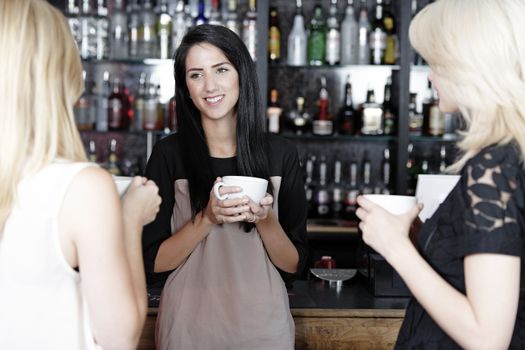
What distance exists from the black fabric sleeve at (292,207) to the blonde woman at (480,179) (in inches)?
27.5

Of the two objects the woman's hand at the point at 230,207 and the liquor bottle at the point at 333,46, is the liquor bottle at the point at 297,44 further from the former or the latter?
the woman's hand at the point at 230,207

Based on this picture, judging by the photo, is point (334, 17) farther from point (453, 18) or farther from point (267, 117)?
point (453, 18)

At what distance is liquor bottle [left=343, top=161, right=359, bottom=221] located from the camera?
11.3ft

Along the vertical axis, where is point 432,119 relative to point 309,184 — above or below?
above

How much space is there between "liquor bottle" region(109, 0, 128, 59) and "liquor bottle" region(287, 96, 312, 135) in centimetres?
89

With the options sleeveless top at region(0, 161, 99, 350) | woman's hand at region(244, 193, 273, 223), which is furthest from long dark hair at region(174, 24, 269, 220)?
sleeveless top at region(0, 161, 99, 350)

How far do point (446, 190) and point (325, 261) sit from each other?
2.88 feet

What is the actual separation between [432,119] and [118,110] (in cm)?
158

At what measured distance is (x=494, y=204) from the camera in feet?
3.10

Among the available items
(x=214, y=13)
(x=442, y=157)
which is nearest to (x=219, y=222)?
(x=214, y=13)

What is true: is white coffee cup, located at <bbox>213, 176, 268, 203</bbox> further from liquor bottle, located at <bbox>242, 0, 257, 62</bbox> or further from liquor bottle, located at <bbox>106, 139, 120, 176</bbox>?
liquor bottle, located at <bbox>106, 139, 120, 176</bbox>

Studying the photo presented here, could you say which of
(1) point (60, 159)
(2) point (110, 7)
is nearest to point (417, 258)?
(1) point (60, 159)

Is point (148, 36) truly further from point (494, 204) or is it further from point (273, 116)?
point (494, 204)

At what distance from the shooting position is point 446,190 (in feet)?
4.60
